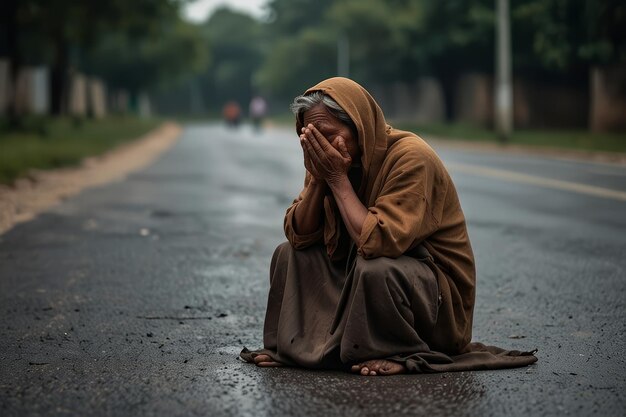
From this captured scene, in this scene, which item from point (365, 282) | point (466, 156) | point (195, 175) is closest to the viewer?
point (365, 282)

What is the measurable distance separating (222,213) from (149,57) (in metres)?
48.8

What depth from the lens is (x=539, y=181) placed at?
15086mm

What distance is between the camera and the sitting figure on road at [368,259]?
402 cm

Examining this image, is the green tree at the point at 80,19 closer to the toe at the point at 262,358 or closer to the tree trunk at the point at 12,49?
the tree trunk at the point at 12,49

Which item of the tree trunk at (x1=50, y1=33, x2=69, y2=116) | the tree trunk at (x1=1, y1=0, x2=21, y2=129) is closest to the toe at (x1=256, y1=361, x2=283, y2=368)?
the tree trunk at (x1=1, y1=0, x2=21, y2=129)

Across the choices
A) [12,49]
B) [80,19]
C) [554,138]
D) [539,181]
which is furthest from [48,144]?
[554,138]

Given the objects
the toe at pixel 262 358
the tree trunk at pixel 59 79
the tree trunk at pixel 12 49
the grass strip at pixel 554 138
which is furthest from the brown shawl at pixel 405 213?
the tree trunk at pixel 59 79

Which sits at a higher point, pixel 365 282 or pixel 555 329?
pixel 365 282

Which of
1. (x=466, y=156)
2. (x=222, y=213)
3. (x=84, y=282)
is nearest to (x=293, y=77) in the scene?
(x=466, y=156)

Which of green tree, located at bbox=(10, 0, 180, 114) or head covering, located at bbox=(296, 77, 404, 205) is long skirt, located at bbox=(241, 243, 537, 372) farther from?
green tree, located at bbox=(10, 0, 180, 114)

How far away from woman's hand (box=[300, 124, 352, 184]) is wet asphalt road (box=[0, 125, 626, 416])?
0.84 metres

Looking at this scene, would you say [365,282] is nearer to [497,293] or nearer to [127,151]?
[497,293]

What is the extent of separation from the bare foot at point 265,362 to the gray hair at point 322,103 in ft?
3.40

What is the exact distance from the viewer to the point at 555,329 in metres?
5.14
